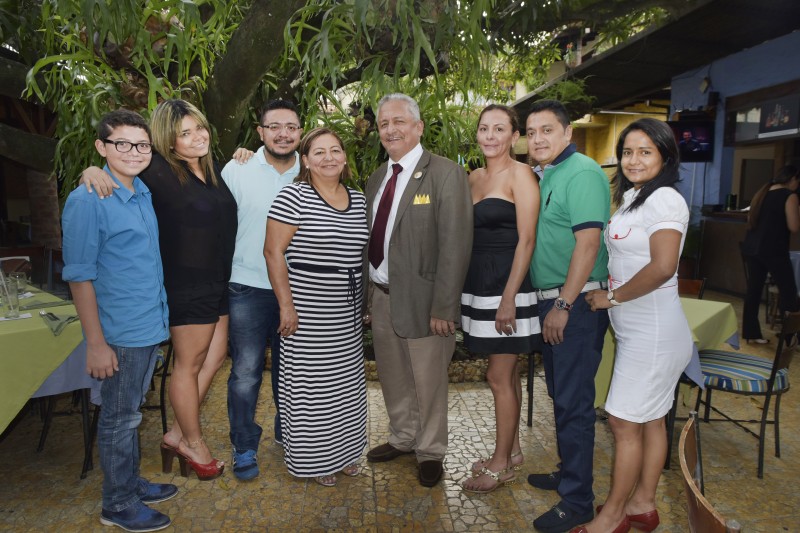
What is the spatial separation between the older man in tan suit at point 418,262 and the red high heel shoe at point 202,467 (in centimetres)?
98

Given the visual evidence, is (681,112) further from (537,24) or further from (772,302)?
(537,24)

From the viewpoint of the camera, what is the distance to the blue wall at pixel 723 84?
728 centimetres

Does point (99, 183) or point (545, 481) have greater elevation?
point (99, 183)

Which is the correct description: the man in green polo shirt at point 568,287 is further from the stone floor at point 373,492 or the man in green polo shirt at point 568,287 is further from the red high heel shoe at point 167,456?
the red high heel shoe at point 167,456

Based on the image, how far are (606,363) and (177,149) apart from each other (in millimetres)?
2499

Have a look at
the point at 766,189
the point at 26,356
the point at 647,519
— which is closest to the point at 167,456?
the point at 26,356

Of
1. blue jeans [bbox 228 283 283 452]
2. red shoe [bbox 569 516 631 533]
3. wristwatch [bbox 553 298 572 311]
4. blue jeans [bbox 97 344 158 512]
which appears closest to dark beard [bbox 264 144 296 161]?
blue jeans [bbox 228 283 283 452]

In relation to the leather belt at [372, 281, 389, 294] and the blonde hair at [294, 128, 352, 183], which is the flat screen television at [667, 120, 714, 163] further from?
the blonde hair at [294, 128, 352, 183]

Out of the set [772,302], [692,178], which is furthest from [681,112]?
[772,302]

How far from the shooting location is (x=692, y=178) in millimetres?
9438

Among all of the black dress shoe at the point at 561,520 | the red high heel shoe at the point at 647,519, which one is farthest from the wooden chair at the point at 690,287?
the black dress shoe at the point at 561,520

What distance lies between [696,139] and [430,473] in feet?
26.4

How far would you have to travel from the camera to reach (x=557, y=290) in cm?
234

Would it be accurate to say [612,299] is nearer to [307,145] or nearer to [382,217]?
[382,217]
